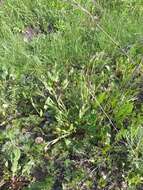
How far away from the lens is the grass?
8.13 feet

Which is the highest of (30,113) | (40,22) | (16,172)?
(40,22)

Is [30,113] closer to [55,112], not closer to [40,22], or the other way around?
[55,112]

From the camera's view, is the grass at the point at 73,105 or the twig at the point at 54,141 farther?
the twig at the point at 54,141

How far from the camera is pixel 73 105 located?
272cm

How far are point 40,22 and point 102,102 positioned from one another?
111 cm

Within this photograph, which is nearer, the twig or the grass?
the grass

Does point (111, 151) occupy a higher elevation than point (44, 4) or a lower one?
lower

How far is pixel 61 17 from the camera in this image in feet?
11.1

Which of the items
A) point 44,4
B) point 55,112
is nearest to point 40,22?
point 44,4

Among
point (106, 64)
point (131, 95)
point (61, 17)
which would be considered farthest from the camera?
point (61, 17)

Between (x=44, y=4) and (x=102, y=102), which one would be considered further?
(x=44, y=4)

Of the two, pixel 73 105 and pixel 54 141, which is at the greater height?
pixel 73 105

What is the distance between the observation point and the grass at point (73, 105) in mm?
2477

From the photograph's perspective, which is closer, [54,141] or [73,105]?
[54,141]
